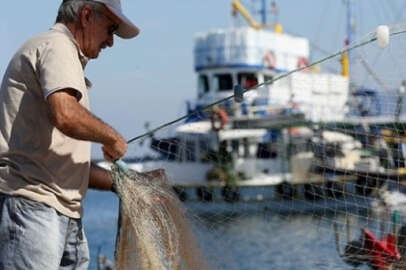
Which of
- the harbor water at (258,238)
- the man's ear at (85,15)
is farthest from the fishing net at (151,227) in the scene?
the man's ear at (85,15)

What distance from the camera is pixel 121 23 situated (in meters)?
3.68

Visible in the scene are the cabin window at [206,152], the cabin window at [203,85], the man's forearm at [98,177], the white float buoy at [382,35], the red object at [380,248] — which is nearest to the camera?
the man's forearm at [98,177]

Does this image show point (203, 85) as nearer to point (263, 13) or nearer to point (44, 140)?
point (263, 13)

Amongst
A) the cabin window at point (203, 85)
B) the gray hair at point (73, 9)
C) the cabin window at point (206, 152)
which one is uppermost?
the cabin window at point (203, 85)

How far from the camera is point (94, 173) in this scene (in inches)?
158

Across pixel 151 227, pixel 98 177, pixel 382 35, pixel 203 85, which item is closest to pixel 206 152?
pixel 382 35

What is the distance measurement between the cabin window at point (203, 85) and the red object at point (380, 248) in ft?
121

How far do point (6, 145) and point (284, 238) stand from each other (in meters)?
21.2

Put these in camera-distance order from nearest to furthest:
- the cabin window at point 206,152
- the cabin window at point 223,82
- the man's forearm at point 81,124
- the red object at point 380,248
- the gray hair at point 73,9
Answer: the man's forearm at point 81,124 → the gray hair at point 73,9 → the red object at point 380,248 → the cabin window at point 206,152 → the cabin window at point 223,82

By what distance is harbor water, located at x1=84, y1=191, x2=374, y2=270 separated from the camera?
5.06 meters

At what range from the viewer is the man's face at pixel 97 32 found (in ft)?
11.8

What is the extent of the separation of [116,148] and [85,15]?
486 mm

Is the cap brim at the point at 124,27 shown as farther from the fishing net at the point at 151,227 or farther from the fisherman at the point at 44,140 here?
the fishing net at the point at 151,227

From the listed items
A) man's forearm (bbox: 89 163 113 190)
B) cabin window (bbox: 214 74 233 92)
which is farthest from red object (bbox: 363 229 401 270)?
cabin window (bbox: 214 74 233 92)
